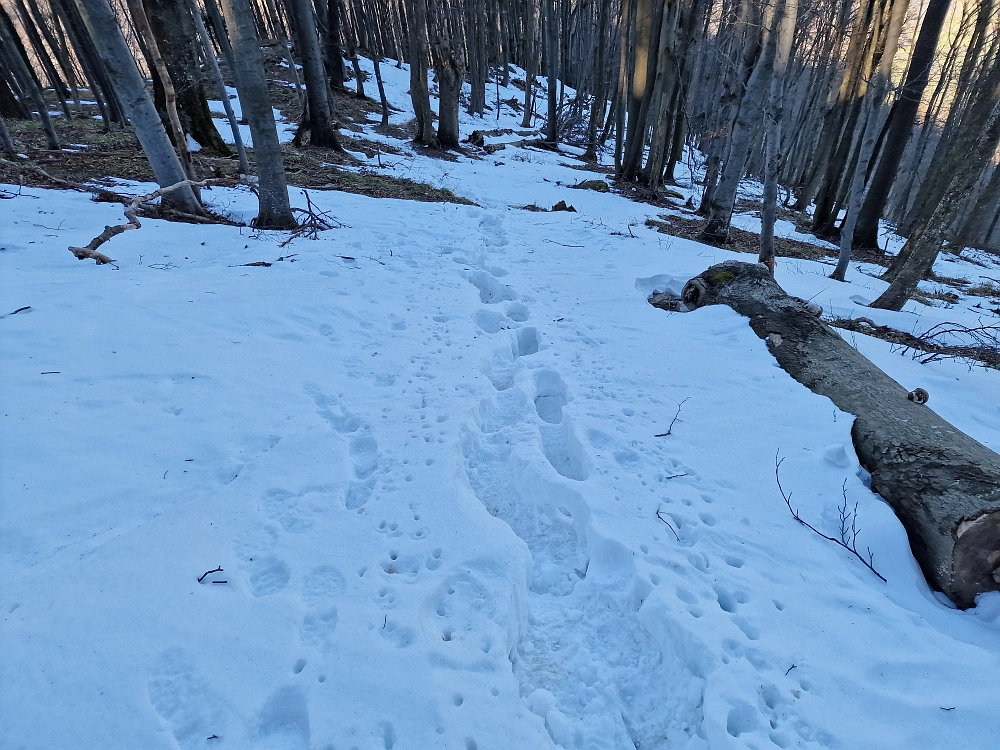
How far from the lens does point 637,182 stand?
14.6 metres

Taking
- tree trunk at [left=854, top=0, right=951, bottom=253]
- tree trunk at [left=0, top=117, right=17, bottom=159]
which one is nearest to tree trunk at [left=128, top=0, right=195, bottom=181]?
tree trunk at [left=0, top=117, right=17, bottom=159]

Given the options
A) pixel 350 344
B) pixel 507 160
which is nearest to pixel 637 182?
pixel 507 160

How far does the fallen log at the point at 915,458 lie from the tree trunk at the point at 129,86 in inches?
272

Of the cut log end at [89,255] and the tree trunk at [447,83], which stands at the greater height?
the tree trunk at [447,83]

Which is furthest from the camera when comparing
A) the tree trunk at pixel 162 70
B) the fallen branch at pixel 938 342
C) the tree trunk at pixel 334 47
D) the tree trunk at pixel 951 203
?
the tree trunk at pixel 334 47

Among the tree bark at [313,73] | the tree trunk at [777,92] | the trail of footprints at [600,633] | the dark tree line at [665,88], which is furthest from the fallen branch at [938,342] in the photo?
the tree bark at [313,73]

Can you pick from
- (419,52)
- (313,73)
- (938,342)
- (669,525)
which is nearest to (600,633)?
(669,525)

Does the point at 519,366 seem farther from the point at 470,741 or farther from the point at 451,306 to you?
the point at 470,741

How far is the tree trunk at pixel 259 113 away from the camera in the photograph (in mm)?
5024

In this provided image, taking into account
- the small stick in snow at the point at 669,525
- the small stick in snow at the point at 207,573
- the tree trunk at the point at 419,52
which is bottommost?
the small stick in snow at the point at 669,525

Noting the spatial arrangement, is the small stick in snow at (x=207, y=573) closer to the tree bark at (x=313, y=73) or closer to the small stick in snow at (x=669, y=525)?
the small stick in snow at (x=669, y=525)

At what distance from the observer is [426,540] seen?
2338 mm

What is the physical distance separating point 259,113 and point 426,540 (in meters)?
5.50

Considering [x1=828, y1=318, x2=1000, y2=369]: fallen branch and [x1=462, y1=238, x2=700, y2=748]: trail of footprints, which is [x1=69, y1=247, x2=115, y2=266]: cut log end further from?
[x1=828, y1=318, x2=1000, y2=369]: fallen branch
